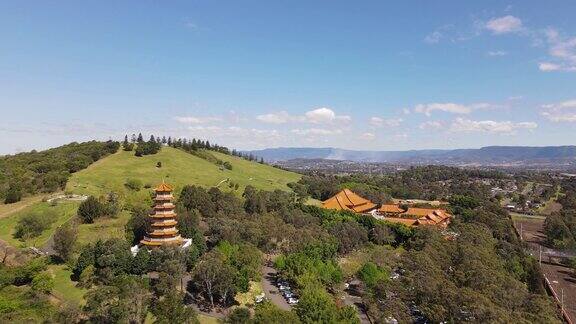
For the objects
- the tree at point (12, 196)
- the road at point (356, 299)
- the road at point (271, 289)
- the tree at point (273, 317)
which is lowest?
the road at point (356, 299)

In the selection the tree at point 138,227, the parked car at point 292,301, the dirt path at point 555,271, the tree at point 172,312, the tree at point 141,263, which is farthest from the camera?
the tree at point 138,227

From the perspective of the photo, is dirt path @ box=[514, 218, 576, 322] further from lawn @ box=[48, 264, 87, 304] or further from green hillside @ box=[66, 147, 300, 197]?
green hillside @ box=[66, 147, 300, 197]

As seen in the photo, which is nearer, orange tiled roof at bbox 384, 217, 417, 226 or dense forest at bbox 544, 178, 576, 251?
dense forest at bbox 544, 178, 576, 251

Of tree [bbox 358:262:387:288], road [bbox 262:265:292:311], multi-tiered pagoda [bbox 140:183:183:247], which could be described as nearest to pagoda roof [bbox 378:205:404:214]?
road [bbox 262:265:292:311]

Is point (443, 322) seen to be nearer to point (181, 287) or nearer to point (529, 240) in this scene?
point (181, 287)

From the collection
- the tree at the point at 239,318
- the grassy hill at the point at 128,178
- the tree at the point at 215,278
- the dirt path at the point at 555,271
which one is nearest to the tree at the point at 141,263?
the tree at the point at 215,278

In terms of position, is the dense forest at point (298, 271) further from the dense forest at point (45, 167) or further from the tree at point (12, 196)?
the dense forest at point (45, 167)

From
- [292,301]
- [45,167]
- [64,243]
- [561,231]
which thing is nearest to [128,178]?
[45,167]
